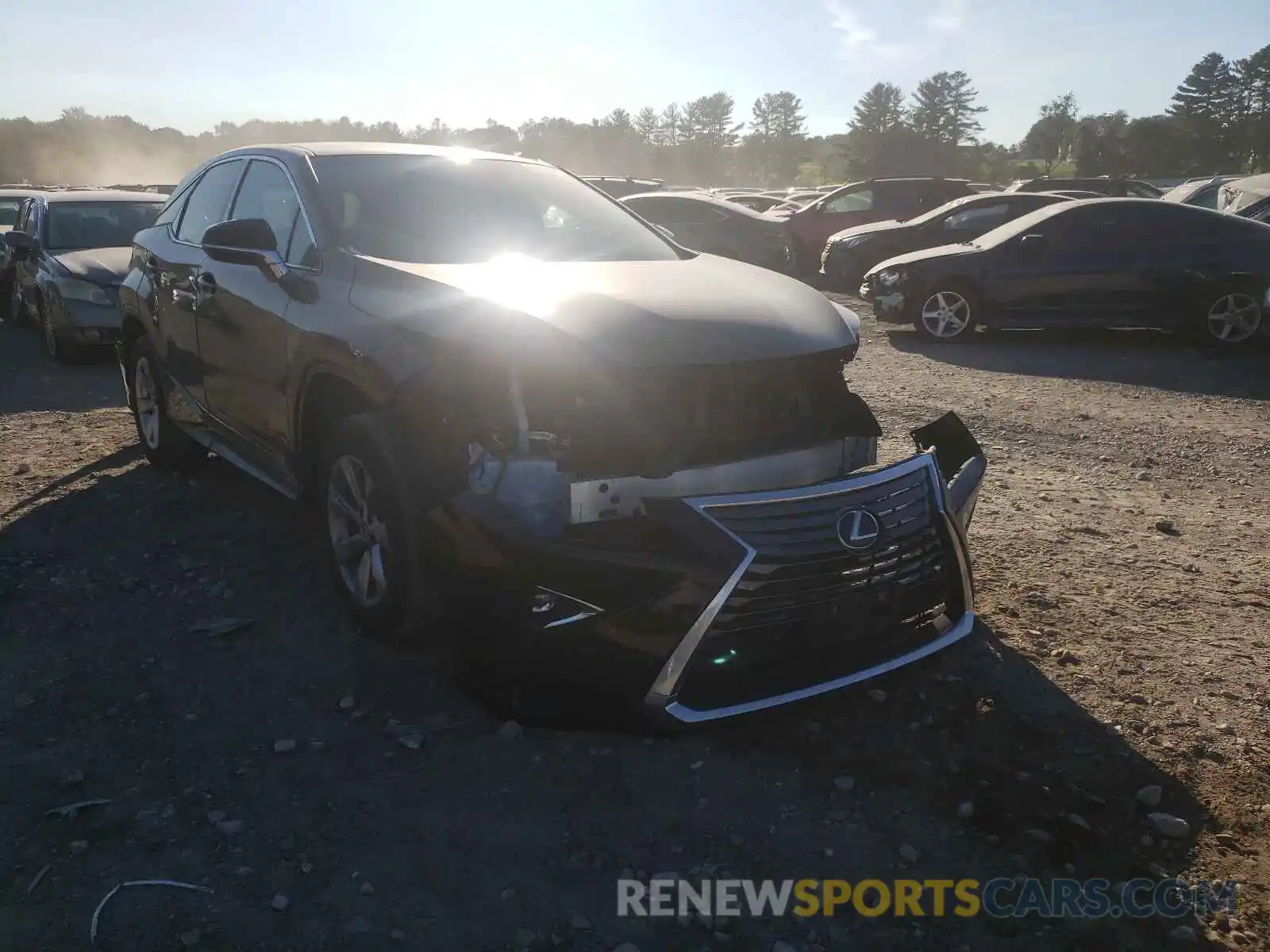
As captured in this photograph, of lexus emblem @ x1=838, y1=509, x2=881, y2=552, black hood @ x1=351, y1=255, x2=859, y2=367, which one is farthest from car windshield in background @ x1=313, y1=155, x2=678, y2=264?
lexus emblem @ x1=838, y1=509, x2=881, y2=552

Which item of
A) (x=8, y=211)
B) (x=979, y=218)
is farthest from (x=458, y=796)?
(x=8, y=211)

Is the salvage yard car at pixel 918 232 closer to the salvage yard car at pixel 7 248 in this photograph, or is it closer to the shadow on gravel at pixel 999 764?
the salvage yard car at pixel 7 248

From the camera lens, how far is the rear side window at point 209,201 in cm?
489

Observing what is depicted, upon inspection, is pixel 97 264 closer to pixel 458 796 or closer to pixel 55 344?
pixel 55 344

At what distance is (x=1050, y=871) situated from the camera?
2.52 metres

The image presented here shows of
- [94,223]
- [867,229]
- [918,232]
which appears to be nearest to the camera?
[94,223]

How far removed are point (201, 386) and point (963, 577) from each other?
3.54 m

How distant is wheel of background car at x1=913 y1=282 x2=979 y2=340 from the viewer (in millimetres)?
10461

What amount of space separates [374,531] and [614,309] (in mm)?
1121

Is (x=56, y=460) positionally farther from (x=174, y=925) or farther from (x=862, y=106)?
(x=862, y=106)

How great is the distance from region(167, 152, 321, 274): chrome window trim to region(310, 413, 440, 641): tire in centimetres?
77

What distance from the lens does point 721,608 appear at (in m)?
2.72

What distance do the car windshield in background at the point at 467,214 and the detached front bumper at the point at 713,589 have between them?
139cm

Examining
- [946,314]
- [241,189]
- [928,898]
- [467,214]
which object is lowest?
[928,898]
